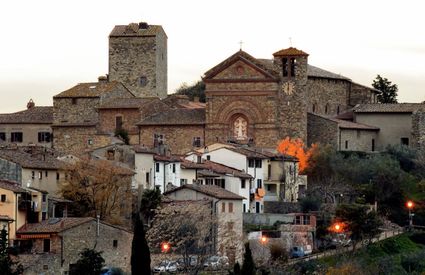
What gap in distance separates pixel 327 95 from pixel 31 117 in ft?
59.6

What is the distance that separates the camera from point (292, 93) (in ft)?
354

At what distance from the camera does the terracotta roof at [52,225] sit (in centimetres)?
7812

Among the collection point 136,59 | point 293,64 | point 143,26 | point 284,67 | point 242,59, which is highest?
point 143,26

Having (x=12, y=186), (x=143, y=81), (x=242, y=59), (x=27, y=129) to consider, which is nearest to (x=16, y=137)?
(x=27, y=129)

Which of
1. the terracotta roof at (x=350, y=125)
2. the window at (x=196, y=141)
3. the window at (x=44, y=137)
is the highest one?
the terracotta roof at (x=350, y=125)

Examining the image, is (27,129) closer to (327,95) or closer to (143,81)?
(143,81)

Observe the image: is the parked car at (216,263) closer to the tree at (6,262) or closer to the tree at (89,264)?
the tree at (89,264)

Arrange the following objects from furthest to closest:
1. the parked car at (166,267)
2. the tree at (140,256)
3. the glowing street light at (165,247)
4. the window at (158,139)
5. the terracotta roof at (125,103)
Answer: the terracotta roof at (125,103) < the window at (158,139) < the glowing street light at (165,247) < the parked car at (166,267) < the tree at (140,256)

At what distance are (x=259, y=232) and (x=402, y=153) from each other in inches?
838

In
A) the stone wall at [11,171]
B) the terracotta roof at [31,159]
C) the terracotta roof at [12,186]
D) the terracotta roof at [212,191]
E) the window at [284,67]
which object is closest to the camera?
the terracotta roof at [12,186]

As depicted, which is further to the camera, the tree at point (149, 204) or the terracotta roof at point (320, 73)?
the terracotta roof at point (320, 73)

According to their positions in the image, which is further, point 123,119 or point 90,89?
point 90,89

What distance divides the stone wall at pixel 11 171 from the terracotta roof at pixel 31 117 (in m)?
26.0

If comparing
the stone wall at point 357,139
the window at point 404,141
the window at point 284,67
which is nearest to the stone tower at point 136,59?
the window at point 284,67
